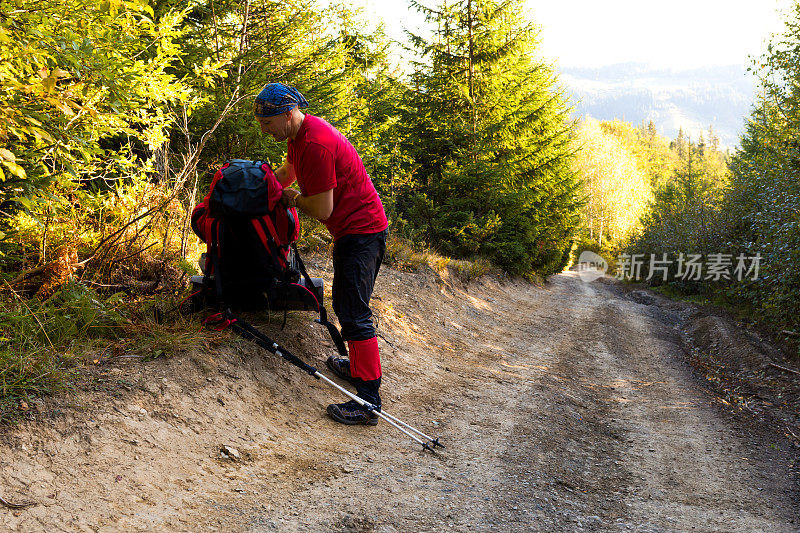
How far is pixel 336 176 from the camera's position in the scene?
12.9 ft

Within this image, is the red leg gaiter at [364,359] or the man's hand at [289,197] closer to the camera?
the man's hand at [289,197]

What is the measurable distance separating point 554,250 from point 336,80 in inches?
624

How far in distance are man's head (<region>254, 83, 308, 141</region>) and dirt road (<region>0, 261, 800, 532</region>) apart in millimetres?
1830

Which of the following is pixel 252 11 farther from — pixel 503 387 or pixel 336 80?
pixel 503 387

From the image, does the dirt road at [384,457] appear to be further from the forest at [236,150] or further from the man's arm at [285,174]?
the man's arm at [285,174]

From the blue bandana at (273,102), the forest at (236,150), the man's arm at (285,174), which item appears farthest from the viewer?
the man's arm at (285,174)

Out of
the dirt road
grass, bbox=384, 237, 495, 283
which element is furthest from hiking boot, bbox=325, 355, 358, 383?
grass, bbox=384, 237, 495, 283

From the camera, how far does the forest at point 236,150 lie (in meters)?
3.51

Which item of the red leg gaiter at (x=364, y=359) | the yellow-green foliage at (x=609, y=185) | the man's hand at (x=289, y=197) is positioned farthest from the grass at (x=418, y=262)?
the yellow-green foliage at (x=609, y=185)

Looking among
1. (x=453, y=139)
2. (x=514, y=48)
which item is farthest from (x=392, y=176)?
(x=514, y=48)

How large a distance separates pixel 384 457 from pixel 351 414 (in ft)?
1.83

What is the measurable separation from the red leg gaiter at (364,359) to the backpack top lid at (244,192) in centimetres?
133

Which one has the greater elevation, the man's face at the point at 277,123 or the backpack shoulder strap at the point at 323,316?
the man's face at the point at 277,123

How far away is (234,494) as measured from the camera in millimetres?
2893
